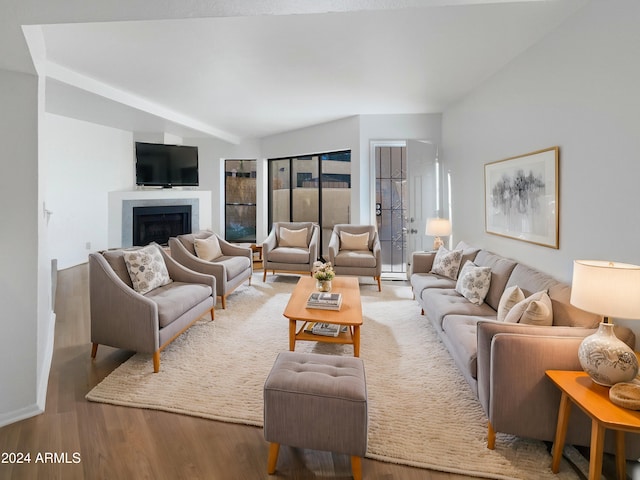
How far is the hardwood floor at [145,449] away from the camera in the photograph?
1808mm

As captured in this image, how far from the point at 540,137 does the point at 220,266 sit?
353 cm

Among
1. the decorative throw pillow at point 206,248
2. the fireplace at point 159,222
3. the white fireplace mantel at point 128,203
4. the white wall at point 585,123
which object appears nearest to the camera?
the white wall at point 585,123

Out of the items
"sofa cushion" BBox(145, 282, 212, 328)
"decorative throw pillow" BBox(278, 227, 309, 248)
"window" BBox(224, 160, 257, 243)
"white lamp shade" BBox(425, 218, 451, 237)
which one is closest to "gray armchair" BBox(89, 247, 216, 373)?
"sofa cushion" BBox(145, 282, 212, 328)

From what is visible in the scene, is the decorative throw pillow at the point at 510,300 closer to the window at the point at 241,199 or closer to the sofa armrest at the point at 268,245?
the sofa armrest at the point at 268,245

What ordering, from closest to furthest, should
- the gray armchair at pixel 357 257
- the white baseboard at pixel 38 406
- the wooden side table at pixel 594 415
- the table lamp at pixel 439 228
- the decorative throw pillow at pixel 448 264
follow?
1. the wooden side table at pixel 594 415
2. the white baseboard at pixel 38 406
3. the decorative throw pillow at pixel 448 264
4. the table lamp at pixel 439 228
5. the gray armchair at pixel 357 257

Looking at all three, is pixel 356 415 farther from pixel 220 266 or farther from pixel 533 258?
pixel 220 266

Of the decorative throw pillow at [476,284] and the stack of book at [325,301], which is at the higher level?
the decorative throw pillow at [476,284]

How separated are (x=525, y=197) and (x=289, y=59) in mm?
2621

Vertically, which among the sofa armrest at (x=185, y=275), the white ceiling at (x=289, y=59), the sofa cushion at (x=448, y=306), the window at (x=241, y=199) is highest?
the white ceiling at (x=289, y=59)

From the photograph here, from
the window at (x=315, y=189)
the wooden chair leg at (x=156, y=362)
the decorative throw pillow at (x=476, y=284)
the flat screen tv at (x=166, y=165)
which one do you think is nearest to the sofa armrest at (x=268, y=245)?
the window at (x=315, y=189)

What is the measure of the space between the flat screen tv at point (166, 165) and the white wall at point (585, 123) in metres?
5.88

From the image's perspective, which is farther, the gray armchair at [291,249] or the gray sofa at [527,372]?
the gray armchair at [291,249]

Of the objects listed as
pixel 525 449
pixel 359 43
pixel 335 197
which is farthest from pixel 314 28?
pixel 335 197

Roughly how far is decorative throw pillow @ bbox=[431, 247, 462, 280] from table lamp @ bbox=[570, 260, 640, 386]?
2.37 meters
